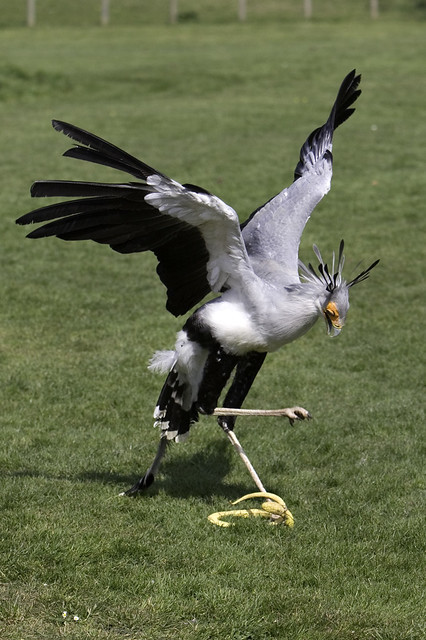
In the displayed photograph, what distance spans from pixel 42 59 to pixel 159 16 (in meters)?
11.6

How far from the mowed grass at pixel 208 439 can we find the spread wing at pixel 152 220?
1.54 meters

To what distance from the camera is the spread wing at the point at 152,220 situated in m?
5.45

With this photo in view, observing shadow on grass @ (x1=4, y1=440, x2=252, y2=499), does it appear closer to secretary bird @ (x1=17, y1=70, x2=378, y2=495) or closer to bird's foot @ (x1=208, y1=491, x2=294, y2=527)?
secretary bird @ (x1=17, y1=70, x2=378, y2=495)

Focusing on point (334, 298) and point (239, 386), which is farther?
point (239, 386)

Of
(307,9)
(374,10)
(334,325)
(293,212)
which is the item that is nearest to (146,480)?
(334,325)

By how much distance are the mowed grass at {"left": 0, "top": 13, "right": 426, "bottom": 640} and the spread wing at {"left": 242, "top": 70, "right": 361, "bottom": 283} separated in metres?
1.51

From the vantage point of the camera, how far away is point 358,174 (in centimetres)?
1528

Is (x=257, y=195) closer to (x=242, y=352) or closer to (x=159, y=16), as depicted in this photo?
(x=242, y=352)

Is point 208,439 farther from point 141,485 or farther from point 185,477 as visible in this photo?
point 141,485

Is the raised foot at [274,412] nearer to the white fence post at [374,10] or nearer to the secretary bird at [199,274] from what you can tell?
the secretary bird at [199,274]

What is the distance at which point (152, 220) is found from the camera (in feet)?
19.1

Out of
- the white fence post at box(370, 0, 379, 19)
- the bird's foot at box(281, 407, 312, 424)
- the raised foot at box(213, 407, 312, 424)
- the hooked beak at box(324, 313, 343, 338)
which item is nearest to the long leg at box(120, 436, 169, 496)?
the raised foot at box(213, 407, 312, 424)

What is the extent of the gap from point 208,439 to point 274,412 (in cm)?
137

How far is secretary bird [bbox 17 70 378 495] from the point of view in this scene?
5.52m
